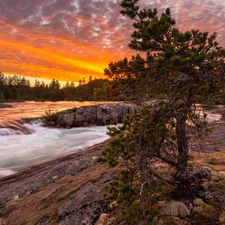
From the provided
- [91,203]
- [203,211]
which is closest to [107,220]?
[91,203]

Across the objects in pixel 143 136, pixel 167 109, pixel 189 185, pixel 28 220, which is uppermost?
pixel 167 109

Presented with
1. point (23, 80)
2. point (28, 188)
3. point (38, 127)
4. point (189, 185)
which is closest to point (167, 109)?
point (189, 185)

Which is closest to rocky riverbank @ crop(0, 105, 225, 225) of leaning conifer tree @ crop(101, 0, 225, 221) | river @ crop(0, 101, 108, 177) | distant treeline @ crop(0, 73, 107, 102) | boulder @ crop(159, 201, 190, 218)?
boulder @ crop(159, 201, 190, 218)

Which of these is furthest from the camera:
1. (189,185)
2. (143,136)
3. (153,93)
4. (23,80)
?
(23,80)

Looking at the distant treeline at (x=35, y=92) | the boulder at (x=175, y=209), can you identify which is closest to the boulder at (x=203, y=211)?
the boulder at (x=175, y=209)

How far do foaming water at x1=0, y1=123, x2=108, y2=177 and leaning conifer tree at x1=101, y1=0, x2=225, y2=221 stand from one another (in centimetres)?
1087

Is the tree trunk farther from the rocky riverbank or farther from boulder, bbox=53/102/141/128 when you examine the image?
boulder, bbox=53/102/141/128

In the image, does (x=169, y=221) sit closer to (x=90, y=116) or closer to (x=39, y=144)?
(x=39, y=144)

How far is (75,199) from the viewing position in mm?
6000

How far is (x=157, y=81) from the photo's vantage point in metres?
4.19

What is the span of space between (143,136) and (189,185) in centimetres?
208

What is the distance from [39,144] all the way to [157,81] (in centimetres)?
1764

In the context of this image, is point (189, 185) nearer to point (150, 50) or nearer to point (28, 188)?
point (150, 50)

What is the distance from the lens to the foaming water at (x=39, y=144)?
14422mm
